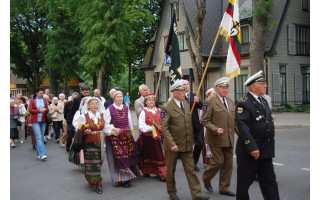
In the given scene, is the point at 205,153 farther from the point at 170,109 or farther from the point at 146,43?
the point at 146,43

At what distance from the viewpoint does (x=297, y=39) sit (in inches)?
1065

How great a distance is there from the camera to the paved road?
6480mm

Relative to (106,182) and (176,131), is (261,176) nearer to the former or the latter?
(176,131)

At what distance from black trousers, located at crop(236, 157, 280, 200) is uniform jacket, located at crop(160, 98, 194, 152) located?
1144 millimetres

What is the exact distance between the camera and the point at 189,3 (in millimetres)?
30281

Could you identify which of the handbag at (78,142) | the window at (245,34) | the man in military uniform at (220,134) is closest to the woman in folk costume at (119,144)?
the handbag at (78,142)

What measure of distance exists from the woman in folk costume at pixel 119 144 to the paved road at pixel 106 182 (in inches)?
9.5

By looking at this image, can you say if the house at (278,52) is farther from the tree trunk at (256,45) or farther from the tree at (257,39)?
the tree trunk at (256,45)

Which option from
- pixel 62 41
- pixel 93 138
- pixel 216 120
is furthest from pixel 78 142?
pixel 62 41

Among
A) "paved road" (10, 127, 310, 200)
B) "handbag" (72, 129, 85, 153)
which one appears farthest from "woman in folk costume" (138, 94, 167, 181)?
"handbag" (72, 129, 85, 153)

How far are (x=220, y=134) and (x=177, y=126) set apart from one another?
0.81 metres

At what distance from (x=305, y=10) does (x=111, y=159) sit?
2493 centimetres

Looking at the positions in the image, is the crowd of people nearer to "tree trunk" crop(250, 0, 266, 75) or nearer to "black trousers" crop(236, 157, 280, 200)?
"black trousers" crop(236, 157, 280, 200)

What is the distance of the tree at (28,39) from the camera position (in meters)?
37.4
